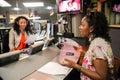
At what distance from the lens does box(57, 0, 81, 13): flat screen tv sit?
4641 mm

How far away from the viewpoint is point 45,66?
192 centimetres

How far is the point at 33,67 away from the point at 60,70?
0.99 feet

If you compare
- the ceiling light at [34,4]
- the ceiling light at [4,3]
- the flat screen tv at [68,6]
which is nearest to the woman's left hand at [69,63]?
the flat screen tv at [68,6]

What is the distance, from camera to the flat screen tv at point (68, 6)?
4.64 meters

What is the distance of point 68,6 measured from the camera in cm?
485

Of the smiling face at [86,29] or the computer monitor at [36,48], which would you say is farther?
the computer monitor at [36,48]

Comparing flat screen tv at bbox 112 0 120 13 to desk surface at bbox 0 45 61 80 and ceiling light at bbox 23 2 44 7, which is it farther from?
ceiling light at bbox 23 2 44 7

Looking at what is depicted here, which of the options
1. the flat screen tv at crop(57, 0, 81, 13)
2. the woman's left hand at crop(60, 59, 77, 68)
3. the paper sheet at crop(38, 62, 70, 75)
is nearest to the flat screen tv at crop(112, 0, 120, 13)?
the flat screen tv at crop(57, 0, 81, 13)

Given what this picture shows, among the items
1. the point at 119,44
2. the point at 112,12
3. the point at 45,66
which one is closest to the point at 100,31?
the point at 45,66

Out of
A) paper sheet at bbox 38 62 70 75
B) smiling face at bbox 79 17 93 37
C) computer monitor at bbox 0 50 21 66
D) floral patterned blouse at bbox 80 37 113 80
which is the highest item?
smiling face at bbox 79 17 93 37

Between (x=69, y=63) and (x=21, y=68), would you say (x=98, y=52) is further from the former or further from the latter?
(x=21, y=68)

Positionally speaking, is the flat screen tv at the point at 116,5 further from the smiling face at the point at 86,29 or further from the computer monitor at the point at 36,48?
the smiling face at the point at 86,29

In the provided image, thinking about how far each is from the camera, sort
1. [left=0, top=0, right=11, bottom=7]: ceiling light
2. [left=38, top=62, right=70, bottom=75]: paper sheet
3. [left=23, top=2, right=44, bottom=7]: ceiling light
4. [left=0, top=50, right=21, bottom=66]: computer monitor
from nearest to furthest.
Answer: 1. [left=38, top=62, right=70, bottom=75]: paper sheet
2. [left=0, top=50, right=21, bottom=66]: computer monitor
3. [left=0, top=0, right=11, bottom=7]: ceiling light
4. [left=23, top=2, right=44, bottom=7]: ceiling light

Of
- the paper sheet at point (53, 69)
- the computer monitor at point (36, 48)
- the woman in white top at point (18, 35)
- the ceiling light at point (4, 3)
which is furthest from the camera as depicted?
the ceiling light at point (4, 3)
